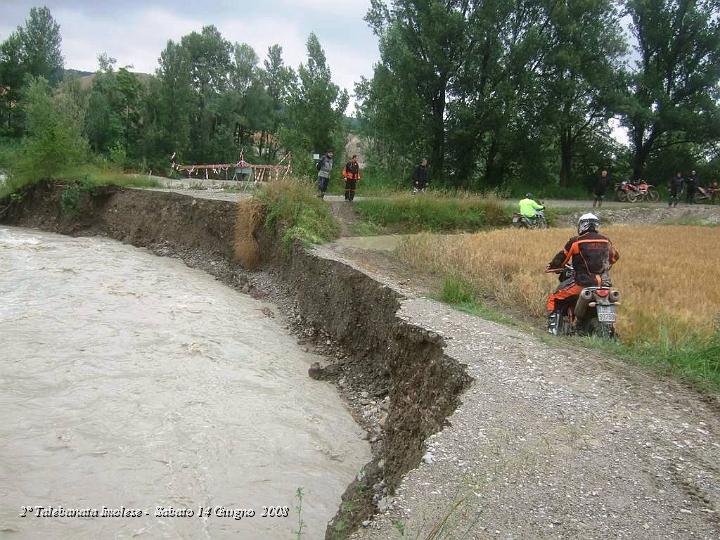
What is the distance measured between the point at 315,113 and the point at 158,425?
26135mm

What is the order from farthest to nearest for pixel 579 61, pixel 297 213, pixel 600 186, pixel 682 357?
pixel 579 61 → pixel 600 186 → pixel 297 213 → pixel 682 357

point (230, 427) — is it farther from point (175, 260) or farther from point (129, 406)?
point (175, 260)

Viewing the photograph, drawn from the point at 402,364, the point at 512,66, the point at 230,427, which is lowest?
the point at 230,427

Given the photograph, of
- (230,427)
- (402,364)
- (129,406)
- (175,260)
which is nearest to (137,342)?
(129,406)

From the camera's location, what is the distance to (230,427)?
5562mm

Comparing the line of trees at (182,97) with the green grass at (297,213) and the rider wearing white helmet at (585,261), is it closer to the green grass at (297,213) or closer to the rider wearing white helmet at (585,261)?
the green grass at (297,213)

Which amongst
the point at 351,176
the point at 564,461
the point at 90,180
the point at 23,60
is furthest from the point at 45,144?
the point at 23,60

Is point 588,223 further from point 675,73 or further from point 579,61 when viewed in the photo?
point 675,73

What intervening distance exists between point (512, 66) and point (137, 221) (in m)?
16.8

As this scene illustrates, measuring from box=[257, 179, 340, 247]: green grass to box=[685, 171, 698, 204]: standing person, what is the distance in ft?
61.3

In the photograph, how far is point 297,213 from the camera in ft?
42.7

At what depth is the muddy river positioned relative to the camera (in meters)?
4.15

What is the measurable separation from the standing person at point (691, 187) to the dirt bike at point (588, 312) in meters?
21.1

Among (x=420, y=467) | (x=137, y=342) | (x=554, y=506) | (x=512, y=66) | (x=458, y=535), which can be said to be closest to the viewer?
(x=458, y=535)
